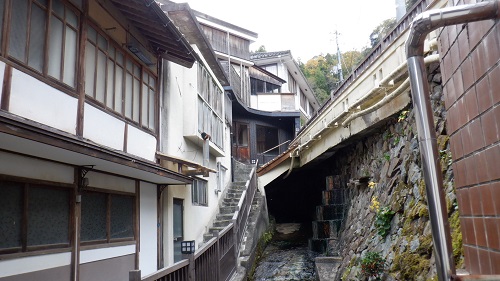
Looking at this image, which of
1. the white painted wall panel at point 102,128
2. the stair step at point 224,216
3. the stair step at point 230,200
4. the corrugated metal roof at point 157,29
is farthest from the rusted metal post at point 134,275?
the stair step at point 230,200

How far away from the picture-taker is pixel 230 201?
18219 millimetres

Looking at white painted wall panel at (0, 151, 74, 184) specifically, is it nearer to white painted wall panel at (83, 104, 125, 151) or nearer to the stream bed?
white painted wall panel at (83, 104, 125, 151)

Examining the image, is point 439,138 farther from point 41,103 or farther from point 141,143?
point 141,143

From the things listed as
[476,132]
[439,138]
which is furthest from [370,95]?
[476,132]

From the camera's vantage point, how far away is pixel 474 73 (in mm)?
2309

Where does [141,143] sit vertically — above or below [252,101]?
below

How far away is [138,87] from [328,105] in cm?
768

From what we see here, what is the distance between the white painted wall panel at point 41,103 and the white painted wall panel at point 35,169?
2.03 ft

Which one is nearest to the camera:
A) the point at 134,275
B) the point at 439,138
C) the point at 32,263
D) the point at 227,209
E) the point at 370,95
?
the point at 134,275

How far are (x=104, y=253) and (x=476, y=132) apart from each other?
7.44 m

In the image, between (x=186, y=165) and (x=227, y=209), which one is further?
(x=227, y=209)

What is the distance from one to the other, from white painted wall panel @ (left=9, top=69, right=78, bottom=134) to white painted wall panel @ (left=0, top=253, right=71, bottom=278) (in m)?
2.04

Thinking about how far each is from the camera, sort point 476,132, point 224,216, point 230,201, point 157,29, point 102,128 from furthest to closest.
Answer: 1. point 230,201
2. point 224,216
3. point 157,29
4. point 102,128
5. point 476,132

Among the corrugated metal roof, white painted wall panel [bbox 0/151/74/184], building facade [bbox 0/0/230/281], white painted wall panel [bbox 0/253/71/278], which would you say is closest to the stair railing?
building facade [bbox 0/0/230/281]
